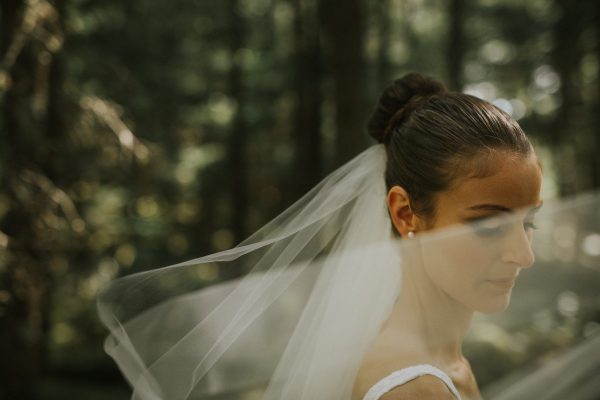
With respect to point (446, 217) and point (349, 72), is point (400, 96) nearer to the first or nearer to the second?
point (446, 217)

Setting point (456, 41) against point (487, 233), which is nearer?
point (487, 233)

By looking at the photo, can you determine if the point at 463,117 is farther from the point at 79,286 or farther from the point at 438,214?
the point at 79,286

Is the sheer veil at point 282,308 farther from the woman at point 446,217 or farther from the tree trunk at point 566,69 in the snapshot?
the tree trunk at point 566,69

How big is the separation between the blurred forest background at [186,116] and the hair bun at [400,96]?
7.53 ft

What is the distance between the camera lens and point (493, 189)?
3.96ft

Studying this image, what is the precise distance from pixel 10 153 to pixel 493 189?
330cm

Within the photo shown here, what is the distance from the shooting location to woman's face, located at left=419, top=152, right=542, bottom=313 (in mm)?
1206

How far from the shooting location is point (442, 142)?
1.27m

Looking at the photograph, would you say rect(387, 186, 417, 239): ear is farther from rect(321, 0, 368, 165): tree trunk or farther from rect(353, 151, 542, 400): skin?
rect(321, 0, 368, 165): tree trunk

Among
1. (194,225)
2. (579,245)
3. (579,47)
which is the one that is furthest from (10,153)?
(579,47)

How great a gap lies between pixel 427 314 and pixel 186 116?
777 centimetres

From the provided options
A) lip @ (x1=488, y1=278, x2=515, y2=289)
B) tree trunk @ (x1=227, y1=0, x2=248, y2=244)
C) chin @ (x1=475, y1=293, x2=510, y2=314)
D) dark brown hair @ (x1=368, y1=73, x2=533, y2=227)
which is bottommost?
tree trunk @ (x1=227, y1=0, x2=248, y2=244)

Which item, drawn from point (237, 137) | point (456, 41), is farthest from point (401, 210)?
point (456, 41)

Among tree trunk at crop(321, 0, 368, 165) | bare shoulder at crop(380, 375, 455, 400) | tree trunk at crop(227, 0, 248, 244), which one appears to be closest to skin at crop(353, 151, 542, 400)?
bare shoulder at crop(380, 375, 455, 400)
